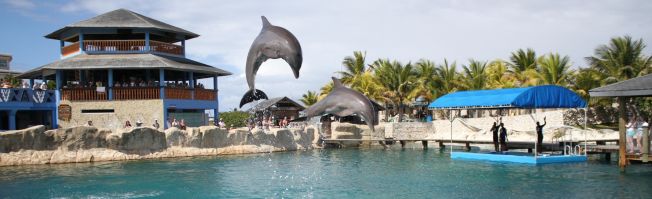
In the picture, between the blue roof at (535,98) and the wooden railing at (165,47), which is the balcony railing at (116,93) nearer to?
the wooden railing at (165,47)

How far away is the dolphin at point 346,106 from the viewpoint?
1508 centimetres

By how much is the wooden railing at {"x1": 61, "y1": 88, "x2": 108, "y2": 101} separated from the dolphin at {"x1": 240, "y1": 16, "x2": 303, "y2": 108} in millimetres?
21764

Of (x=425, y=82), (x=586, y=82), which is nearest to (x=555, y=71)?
(x=586, y=82)

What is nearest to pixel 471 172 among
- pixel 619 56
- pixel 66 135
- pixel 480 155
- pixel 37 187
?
pixel 480 155

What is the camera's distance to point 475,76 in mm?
44906

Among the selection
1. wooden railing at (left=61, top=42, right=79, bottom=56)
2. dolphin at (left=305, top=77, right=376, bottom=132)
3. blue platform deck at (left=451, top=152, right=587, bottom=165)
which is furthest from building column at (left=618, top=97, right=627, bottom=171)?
wooden railing at (left=61, top=42, right=79, bottom=56)

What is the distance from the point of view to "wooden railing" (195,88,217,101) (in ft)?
109

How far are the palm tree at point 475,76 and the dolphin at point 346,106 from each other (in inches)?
1093

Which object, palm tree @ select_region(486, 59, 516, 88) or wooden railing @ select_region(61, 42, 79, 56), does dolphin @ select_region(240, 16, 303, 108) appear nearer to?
wooden railing @ select_region(61, 42, 79, 56)

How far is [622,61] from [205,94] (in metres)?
24.9

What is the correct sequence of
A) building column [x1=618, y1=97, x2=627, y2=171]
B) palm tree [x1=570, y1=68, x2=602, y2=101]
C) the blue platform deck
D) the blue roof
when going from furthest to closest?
1. palm tree [x1=570, y1=68, x2=602, y2=101]
2. the blue platform deck
3. the blue roof
4. building column [x1=618, y1=97, x2=627, y2=171]

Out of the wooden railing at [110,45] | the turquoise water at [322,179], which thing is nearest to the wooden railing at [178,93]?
the wooden railing at [110,45]

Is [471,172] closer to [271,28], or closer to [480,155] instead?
[480,155]

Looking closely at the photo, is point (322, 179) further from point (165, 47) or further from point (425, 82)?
point (425, 82)
